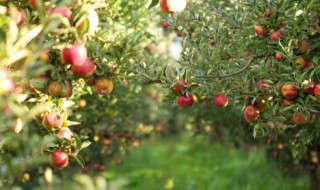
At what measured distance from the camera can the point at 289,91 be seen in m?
3.35

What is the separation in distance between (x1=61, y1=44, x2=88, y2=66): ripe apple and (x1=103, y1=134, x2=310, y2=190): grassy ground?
16.2 feet

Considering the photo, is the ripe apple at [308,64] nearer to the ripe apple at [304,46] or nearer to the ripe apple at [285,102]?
the ripe apple at [304,46]

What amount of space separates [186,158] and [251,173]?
368 centimetres

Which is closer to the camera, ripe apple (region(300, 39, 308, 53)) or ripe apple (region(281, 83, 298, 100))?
ripe apple (region(281, 83, 298, 100))

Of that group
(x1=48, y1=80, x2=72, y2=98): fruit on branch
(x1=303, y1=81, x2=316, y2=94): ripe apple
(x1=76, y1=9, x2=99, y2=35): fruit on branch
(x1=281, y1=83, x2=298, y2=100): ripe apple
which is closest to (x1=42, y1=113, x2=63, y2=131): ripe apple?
(x1=48, y1=80, x2=72, y2=98): fruit on branch

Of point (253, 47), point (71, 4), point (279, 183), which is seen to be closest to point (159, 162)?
point (279, 183)

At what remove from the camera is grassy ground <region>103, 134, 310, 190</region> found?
8406 mm

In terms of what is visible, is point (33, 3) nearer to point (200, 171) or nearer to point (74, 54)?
point (74, 54)

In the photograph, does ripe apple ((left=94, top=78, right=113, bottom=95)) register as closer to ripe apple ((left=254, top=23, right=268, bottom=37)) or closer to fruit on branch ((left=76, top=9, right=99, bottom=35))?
fruit on branch ((left=76, top=9, right=99, bottom=35))

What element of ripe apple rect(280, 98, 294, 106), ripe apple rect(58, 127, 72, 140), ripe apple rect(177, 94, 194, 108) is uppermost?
ripe apple rect(280, 98, 294, 106)

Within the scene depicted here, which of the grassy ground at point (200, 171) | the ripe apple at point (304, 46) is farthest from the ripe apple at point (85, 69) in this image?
the grassy ground at point (200, 171)

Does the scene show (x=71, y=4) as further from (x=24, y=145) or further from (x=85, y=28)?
(x=24, y=145)

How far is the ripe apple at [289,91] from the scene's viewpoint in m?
3.35

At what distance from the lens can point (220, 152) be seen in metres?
12.7
